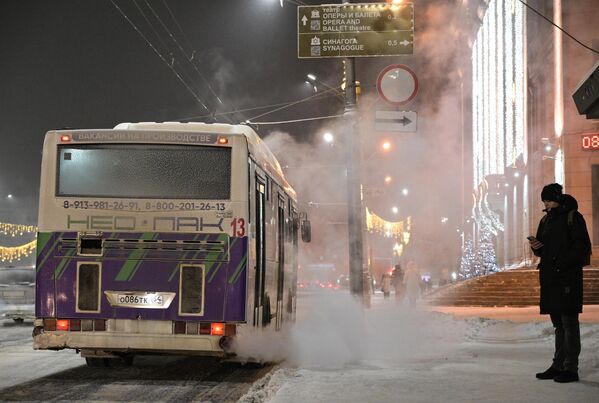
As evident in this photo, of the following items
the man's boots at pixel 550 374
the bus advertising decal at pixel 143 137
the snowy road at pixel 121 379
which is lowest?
the snowy road at pixel 121 379

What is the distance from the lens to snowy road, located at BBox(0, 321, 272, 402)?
8844mm

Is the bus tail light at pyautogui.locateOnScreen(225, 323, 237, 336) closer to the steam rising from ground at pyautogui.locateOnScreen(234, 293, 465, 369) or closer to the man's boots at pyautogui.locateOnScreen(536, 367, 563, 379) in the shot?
the steam rising from ground at pyautogui.locateOnScreen(234, 293, 465, 369)

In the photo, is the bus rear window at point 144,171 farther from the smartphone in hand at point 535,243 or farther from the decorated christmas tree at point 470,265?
the decorated christmas tree at point 470,265

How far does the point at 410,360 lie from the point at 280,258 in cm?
318

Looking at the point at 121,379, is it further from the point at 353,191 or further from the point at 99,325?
the point at 353,191

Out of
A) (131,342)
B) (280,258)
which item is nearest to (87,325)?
(131,342)

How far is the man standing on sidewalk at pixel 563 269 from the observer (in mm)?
8336

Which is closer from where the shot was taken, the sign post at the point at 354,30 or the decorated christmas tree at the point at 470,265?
the sign post at the point at 354,30

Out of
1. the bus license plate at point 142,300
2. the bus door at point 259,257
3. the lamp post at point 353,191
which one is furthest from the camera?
the lamp post at point 353,191

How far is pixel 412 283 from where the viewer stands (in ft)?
93.2

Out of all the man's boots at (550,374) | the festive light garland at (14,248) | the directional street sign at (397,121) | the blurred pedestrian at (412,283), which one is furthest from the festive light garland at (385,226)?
the man's boots at (550,374)

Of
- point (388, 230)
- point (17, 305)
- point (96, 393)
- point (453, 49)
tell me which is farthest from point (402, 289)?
point (453, 49)

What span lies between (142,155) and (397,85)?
315 inches

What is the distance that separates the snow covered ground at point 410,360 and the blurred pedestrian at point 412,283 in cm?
800
